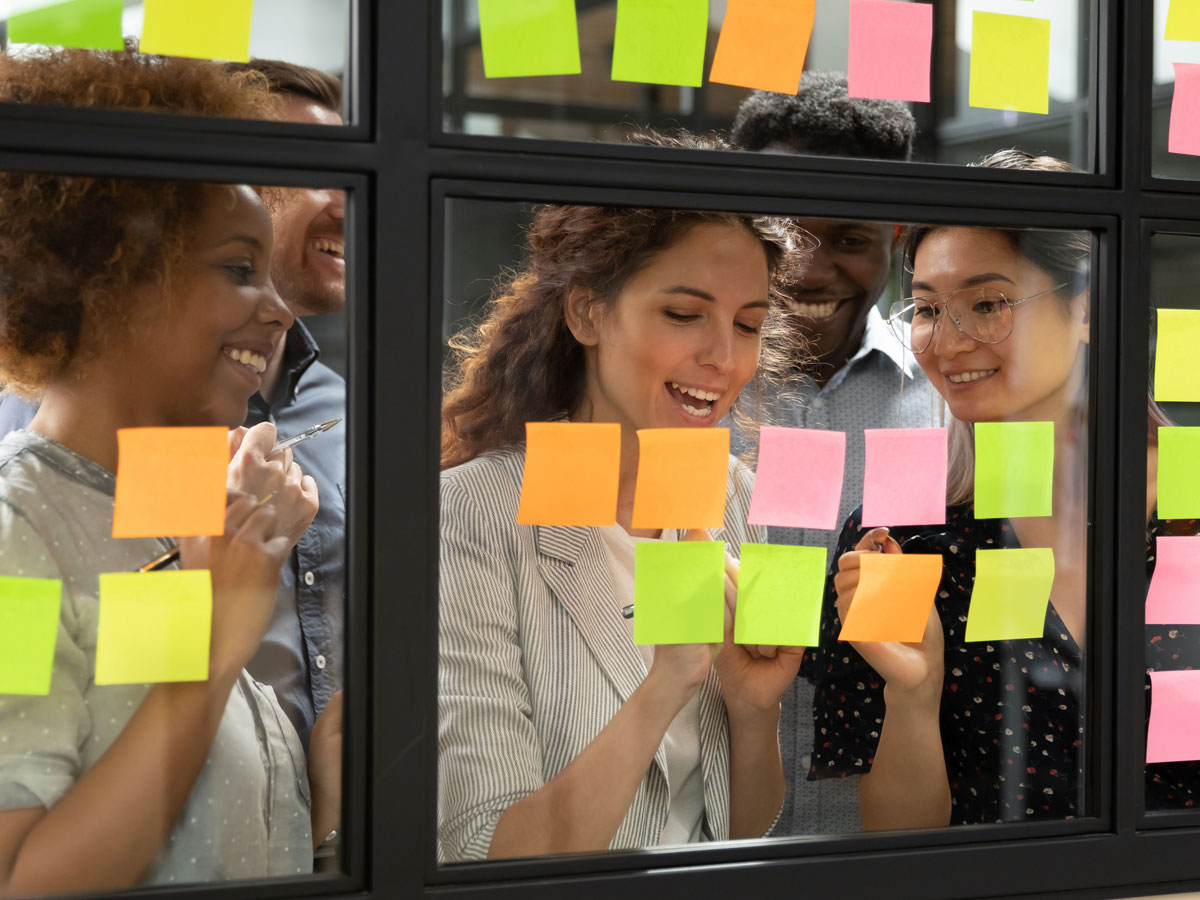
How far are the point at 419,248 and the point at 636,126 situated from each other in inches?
13.9

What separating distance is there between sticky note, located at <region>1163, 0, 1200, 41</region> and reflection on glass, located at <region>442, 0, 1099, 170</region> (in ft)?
0.43

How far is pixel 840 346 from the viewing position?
5.14 ft

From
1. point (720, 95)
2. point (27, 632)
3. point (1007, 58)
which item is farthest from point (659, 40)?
point (27, 632)

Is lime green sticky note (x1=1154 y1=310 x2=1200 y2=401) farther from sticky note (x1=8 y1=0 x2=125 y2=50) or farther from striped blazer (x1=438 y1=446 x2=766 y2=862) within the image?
sticky note (x1=8 y1=0 x2=125 y2=50)

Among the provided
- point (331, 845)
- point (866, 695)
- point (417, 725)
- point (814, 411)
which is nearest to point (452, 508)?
point (417, 725)

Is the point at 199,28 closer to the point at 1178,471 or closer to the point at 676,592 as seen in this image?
the point at 676,592

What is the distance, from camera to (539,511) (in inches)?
53.9

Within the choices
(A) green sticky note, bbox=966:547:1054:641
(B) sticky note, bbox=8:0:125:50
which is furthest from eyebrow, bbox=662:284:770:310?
(B) sticky note, bbox=8:0:125:50

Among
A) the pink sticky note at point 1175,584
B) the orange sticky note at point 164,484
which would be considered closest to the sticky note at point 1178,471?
the pink sticky note at point 1175,584

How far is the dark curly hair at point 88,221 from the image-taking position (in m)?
1.19

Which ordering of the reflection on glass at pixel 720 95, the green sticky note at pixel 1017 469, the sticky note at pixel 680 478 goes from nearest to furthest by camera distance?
the reflection on glass at pixel 720 95 → the sticky note at pixel 680 478 → the green sticky note at pixel 1017 469

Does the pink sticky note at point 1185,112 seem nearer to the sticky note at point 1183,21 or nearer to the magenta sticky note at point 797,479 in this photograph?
the sticky note at point 1183,21

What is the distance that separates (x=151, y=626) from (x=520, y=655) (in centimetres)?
43

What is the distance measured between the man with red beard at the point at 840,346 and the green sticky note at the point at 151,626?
2.32 feet
